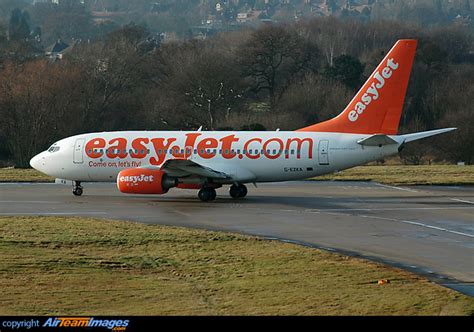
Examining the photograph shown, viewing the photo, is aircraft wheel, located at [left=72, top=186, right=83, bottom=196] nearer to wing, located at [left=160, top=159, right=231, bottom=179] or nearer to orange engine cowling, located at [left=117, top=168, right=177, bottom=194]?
orange engine cowling, located at [left=117, top=168, right=177, bottom=194]

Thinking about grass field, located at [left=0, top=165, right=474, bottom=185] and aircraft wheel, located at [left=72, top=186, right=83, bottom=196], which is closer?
aircraft wheel, located at [left=72, top=186, right=83, bottom=196]

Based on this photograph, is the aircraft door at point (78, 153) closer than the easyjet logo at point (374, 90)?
No

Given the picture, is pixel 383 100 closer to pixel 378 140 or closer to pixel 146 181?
pixel 378 140

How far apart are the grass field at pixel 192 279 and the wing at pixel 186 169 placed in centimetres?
881

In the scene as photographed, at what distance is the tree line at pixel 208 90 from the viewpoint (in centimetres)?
7394

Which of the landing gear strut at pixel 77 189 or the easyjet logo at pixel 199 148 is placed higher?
the easyjet logo at pixel 199 148

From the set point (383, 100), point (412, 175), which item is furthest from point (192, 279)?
point (412, 175)

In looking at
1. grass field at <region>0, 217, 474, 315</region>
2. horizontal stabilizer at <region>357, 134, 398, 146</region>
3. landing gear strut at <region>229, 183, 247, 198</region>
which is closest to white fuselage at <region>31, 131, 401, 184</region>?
horizontal stabilizer at <region>357, 134, 398, 146</region>

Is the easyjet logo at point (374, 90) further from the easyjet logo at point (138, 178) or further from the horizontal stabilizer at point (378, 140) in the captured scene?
the easyjet logo at point (138, 178)

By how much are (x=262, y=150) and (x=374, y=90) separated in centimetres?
491

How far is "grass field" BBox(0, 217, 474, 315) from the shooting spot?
1956cm

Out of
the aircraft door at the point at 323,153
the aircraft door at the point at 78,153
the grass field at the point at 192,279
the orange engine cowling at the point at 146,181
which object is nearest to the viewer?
the grass field at the point at 192,279

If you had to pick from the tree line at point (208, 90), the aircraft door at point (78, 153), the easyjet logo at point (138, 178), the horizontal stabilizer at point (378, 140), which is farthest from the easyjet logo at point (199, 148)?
the tree line at point (208, 90)

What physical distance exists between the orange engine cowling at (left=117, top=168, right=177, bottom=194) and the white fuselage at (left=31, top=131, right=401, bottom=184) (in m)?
1.87
